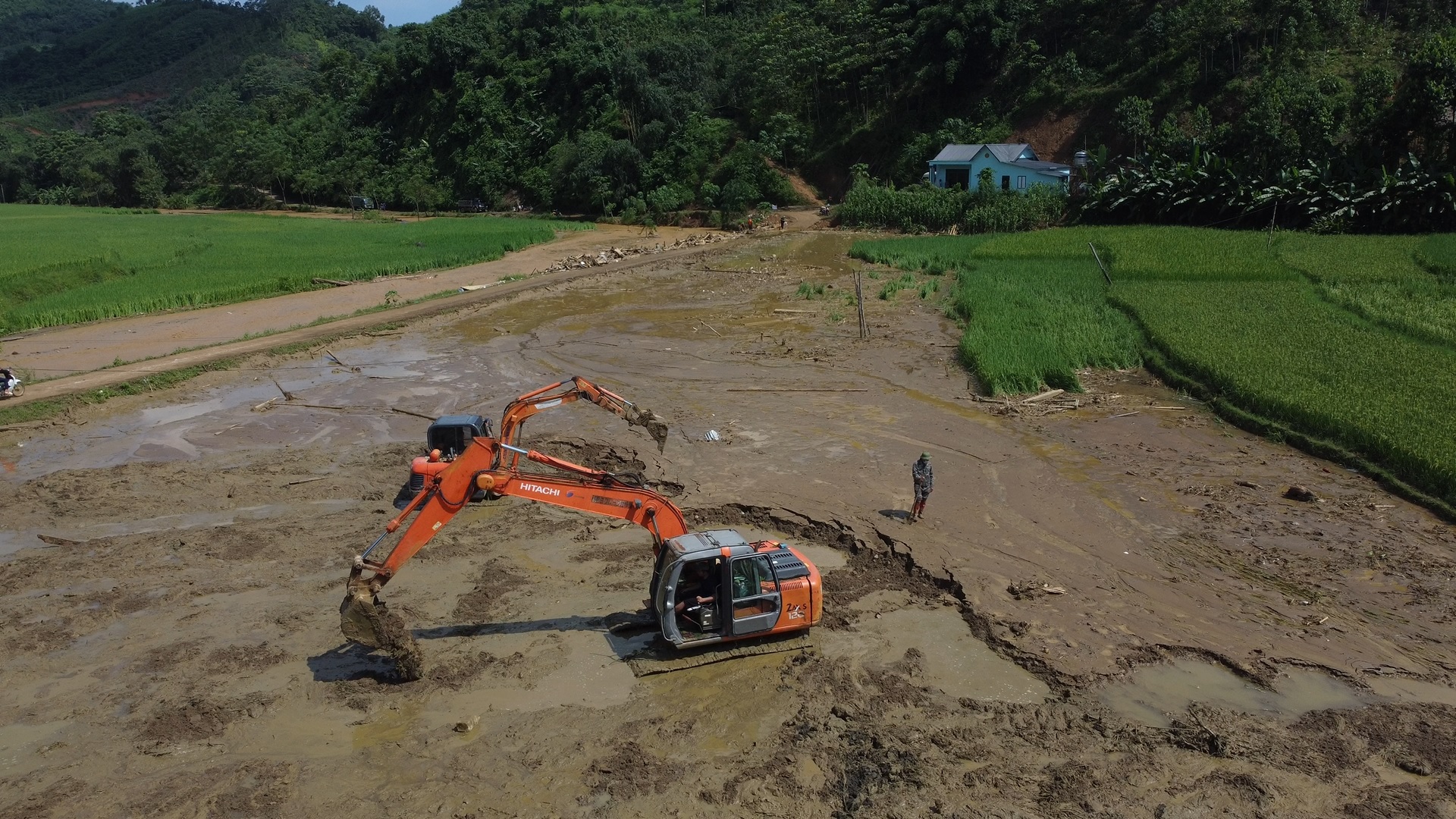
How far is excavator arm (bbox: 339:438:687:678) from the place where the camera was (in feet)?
33.9

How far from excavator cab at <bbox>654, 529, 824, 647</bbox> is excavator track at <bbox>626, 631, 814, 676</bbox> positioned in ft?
0.68

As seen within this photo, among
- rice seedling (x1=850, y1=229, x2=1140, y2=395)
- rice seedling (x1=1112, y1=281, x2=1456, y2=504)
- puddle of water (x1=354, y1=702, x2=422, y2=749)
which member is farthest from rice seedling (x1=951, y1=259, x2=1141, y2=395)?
puddle of water (x1=354, y1=702, x2=422, y2=749)

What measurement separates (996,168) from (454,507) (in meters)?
52.7

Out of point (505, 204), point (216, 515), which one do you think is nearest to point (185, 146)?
point (505, 204)

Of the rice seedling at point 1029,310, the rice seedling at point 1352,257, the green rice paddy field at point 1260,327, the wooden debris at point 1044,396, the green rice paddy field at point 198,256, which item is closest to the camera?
the green rice paddy field at point 1260,327

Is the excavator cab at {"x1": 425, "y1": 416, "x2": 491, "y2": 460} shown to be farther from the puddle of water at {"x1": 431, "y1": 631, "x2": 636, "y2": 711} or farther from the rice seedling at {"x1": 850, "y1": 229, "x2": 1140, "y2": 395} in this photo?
the rice seedling at {"x1": 850, "y1": 229, "x2": 1140, "y2": 395}

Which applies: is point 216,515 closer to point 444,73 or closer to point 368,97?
point 444,73

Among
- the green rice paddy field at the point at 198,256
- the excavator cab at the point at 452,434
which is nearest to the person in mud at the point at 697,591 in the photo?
the excavator cab at the point at 452,434

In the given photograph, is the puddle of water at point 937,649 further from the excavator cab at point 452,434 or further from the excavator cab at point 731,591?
the excavator cab at point 452,434

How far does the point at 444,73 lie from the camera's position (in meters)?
93.8

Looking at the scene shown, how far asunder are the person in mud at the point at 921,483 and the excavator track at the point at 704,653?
4233mm

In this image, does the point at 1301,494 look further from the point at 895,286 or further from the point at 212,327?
the point at 212,327

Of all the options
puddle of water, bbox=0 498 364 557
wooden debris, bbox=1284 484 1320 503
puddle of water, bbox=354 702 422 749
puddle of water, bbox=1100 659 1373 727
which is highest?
puddle of water, bbox=0 498 364 557

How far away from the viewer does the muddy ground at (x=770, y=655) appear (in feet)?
30.6
